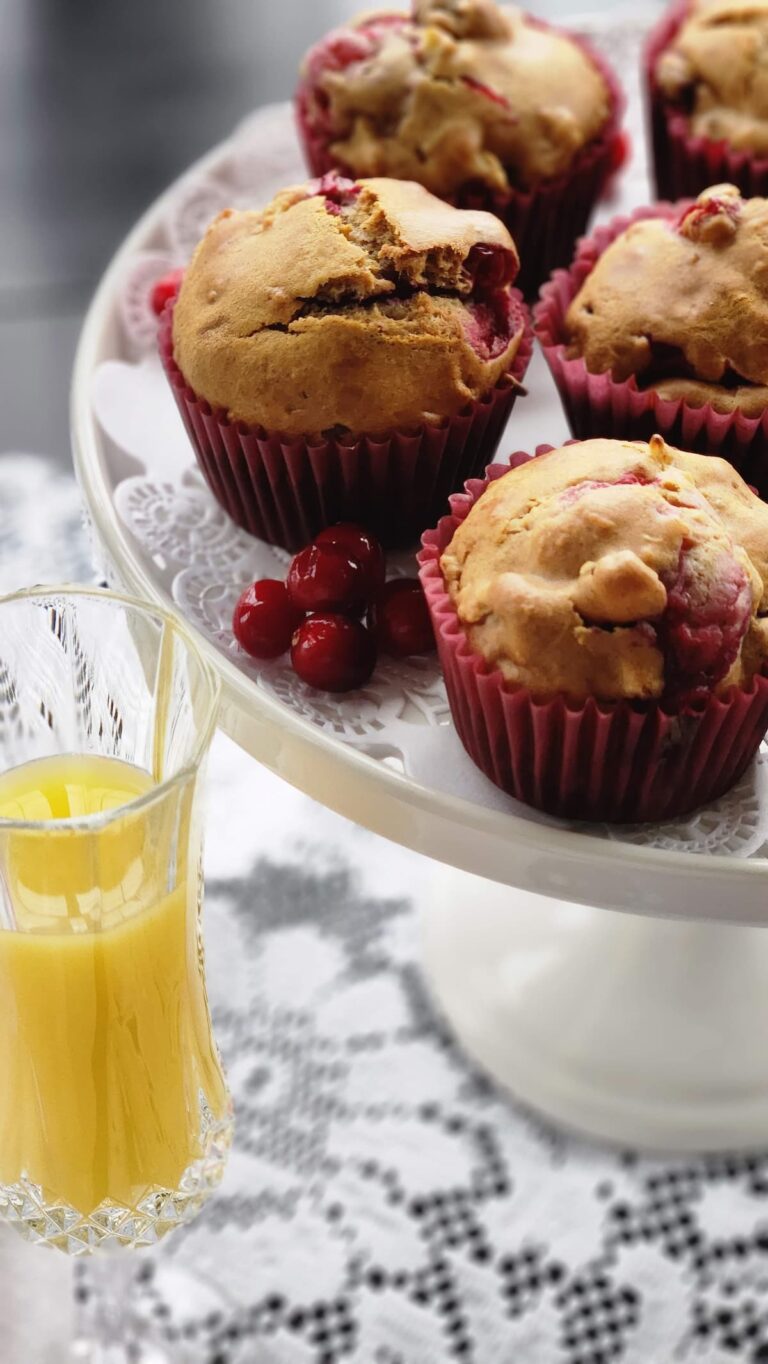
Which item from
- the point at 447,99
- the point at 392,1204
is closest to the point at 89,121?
the point at 447,99

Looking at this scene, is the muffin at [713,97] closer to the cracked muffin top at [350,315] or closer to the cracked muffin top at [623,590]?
the cracked muffin top at [350,315]

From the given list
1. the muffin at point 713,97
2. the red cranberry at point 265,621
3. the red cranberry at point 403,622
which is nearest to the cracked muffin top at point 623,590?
the red cranberry at point 403,622

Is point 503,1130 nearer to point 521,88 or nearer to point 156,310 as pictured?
point 156,310

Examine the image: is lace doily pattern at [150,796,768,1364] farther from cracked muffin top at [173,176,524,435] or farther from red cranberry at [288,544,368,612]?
cracked muffin top at [173,176,524,435]

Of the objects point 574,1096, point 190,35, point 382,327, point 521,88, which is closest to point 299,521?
point 382,327

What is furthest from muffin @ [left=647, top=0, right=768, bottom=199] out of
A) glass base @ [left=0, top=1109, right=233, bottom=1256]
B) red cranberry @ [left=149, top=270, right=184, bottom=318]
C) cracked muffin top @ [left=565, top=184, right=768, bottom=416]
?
glass base @ [left=0, top=1109, right=233, bottom=1256]

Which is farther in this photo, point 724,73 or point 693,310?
point 724,73

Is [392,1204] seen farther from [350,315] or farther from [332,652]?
[350,315]
